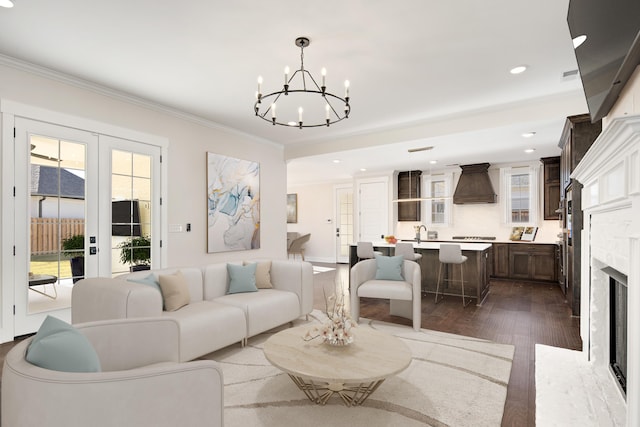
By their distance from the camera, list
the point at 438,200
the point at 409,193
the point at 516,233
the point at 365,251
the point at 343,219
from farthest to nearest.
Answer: the point at 343,219 < the point at 409,193 < the point at 438,200 < the point at 516,233 < the point at 365,251

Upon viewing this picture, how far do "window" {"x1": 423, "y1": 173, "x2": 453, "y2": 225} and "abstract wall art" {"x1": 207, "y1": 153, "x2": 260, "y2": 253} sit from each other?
14.6 ft

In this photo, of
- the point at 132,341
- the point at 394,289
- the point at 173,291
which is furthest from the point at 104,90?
the point at 394,289

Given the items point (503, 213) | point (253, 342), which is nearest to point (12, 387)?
point (253, 342)

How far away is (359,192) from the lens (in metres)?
9.15

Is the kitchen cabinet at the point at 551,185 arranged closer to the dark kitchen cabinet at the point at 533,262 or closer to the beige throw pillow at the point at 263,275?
the dark kitchen cabinet at the point at 533,262

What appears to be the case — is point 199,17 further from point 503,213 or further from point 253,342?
point 503,213

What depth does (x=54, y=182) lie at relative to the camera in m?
3.60

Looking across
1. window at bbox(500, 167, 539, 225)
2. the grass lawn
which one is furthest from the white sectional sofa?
window at bbox(500, 167, 539, 225)

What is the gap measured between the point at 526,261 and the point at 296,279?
17.3ft

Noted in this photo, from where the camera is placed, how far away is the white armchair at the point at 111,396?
1.16 meters

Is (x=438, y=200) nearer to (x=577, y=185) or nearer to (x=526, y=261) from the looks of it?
(x=526, y=261)

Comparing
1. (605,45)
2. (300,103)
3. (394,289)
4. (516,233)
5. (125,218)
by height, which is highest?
(300,103)

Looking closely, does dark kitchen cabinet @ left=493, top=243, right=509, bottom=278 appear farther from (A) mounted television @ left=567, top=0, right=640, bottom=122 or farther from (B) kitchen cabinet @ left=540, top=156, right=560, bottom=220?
(A) mounted television @ left=567, top=0, right=640, bottom=122

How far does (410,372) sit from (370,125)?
142 inches
